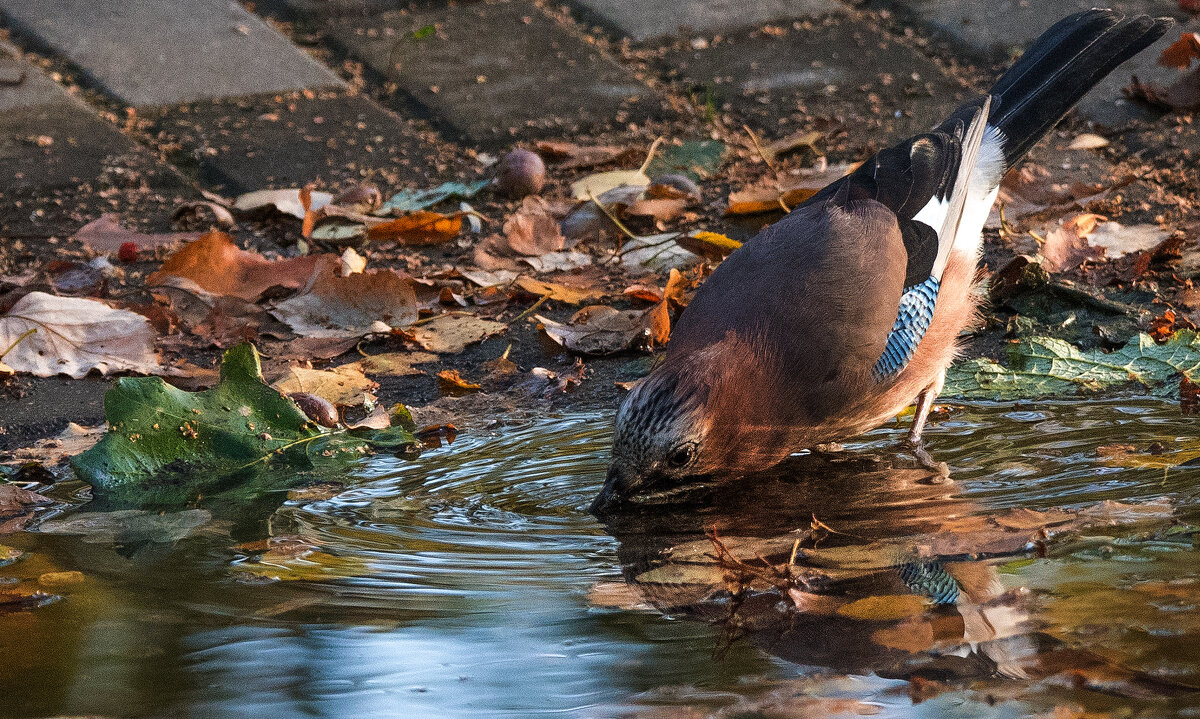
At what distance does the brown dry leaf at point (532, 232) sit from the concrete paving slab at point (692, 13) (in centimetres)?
166

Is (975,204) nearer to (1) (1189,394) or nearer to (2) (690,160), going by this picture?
(1) (1189,394)

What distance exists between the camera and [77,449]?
304 centimetres

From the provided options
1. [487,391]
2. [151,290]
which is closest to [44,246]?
[151,290]

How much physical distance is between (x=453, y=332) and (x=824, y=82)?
2255 millimetres

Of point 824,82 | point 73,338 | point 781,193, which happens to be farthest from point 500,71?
point 73,338

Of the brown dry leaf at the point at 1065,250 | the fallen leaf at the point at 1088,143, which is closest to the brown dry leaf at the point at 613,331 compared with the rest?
the brown dry leaf at the point at 1065,250

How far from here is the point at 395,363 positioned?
3.58 m

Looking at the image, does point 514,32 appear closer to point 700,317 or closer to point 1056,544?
point 700,317

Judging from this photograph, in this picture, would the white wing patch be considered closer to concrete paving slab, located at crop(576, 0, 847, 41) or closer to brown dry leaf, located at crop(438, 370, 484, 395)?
brown dry leaf, located at crop(438, 370, 484, 395)

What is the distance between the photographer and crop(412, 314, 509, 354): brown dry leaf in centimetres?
369

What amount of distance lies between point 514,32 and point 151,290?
2.33 metres

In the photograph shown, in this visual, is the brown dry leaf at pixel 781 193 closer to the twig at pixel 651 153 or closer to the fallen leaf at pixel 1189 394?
the twig at pixel 651 153

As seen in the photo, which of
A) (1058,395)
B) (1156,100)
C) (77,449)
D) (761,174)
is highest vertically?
(1156,100)

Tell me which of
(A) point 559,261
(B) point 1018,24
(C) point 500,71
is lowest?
(A) point 559,261
